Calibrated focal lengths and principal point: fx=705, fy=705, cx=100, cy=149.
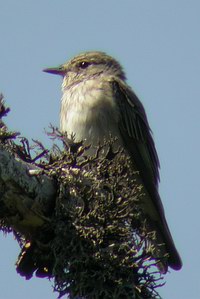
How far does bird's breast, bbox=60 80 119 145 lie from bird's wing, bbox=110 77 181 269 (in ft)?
0.41

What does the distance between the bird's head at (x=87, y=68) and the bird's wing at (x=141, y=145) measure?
433 millimetres

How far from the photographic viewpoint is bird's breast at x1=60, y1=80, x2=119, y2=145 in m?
7.02

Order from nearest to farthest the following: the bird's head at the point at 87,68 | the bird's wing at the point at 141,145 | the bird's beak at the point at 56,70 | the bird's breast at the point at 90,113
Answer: the bird's wing at the point at 141,145, the bird's breast at the point at 90,113, the bird's head at the point at 87,68, the bird's beak at the point at 56,70

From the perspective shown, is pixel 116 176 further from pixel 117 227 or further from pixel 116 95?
pixel 116 95

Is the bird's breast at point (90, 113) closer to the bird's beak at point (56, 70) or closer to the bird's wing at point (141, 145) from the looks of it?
the bird's wing at point (141, 145)

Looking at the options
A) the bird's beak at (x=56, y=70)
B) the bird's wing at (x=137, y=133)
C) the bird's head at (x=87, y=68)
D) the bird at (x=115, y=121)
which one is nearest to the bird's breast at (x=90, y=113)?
the bird at (x=115, y=121)

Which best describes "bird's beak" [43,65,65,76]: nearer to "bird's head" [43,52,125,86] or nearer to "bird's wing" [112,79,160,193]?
"bird's head" [43,52,125,86]

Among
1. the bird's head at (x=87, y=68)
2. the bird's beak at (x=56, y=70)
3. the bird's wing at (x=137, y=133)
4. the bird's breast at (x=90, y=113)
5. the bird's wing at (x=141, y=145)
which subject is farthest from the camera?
the bird's beak at (x=56, y=70)

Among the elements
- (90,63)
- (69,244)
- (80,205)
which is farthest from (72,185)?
(90,63)

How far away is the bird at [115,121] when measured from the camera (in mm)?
6883

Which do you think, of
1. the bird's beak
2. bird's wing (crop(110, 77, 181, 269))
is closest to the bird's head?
the bird's beak

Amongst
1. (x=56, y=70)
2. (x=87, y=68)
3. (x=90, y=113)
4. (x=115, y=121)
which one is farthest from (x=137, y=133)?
(x=56, y=70)

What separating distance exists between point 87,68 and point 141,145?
4.28ft

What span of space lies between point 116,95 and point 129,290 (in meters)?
3.72
